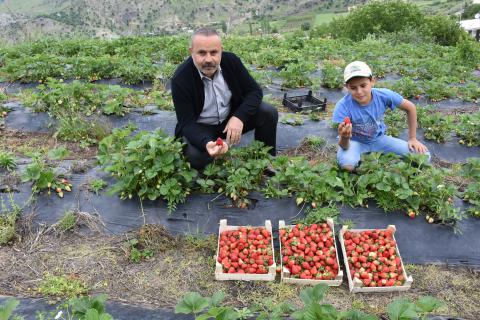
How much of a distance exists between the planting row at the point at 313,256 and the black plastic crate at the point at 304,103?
10.5ft

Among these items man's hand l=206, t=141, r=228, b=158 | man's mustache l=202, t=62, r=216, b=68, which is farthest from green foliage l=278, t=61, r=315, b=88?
man's hand l=206, t=141, r=228, b=158

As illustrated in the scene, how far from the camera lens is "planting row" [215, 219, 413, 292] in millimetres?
3090

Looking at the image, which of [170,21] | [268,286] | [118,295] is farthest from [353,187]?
[170,21]

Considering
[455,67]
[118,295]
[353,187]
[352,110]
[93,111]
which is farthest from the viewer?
[455,67]

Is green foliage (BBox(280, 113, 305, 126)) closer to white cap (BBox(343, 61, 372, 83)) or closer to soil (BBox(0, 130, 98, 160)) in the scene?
white cap (BBox(343, 61, 372, 83))

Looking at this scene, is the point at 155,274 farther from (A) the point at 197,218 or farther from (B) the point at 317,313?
(B) the point at 317,313

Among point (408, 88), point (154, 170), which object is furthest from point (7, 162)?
point (408, 88)

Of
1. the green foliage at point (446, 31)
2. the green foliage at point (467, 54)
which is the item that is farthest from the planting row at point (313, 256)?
the green foliage at point (446, 31)

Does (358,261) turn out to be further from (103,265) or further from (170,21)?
(170,21)

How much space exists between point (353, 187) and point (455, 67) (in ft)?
20.9

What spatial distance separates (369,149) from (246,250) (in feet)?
6.04

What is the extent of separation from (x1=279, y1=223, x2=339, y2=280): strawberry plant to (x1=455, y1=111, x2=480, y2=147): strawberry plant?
10.0ft

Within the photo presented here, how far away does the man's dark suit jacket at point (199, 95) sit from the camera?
3658 mm

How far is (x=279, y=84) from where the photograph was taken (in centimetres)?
769
